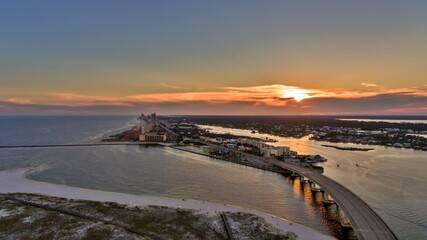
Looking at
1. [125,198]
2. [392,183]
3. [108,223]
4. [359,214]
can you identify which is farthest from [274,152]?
[108,223]

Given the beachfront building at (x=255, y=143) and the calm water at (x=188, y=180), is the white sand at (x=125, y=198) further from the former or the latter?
Answer: the beachfront building at (x=255, y=143)

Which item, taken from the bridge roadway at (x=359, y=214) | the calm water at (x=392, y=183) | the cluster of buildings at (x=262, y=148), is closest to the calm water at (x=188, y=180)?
the bridge roadway at (x=359, y=214)

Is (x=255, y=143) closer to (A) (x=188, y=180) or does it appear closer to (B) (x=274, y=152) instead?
(B) (x=274, y=152)

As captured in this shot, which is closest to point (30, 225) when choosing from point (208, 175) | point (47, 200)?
point (47, 200)

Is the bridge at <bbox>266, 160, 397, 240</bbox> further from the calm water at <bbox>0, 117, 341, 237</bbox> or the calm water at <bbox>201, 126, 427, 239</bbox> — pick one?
the calm water at <bbox>201, 126, 427, 239</bbox>

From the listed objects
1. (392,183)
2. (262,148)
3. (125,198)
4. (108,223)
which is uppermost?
(262,148)

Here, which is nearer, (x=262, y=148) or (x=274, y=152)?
(x=274, y=152)
